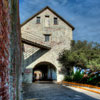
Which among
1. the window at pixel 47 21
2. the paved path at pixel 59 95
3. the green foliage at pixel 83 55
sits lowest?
the paved path at pixel 59 95

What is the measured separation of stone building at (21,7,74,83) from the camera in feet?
66.3

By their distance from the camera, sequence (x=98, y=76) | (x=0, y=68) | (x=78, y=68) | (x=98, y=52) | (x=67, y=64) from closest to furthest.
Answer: (x=0, y=68), (x=98, y=76), (x=98, y=52), (x=78, y=68), (x=67, y=64)

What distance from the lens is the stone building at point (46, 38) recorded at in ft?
66.3

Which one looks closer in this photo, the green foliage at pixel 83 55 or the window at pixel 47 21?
the green foliage at pixel 83 55

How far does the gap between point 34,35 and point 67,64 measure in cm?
655

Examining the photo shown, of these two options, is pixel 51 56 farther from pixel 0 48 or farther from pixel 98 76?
pixel 0 48

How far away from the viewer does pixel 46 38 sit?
69.8 feet

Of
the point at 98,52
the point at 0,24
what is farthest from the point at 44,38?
the point at 0,24

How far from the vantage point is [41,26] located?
21.5 m

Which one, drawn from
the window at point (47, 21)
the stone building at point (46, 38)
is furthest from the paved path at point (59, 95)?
the window at point (47, 21)

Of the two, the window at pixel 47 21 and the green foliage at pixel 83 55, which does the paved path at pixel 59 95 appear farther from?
the window at pixel 47 21

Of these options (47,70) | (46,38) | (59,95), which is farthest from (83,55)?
(47,70)

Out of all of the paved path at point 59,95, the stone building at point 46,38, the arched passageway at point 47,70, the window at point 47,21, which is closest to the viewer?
the paved path at point 59,95

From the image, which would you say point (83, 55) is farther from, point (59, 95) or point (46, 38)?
point (59, 95)
